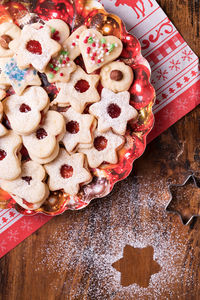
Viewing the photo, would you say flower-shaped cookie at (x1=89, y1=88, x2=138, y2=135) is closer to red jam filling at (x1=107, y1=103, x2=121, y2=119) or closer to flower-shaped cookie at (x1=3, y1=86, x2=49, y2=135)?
red jam filling at (x1=107, y1=103, x2=121, y2=119)

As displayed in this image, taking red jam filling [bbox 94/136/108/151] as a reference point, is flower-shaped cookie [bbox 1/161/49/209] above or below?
above

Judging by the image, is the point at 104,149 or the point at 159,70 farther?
the point at 159,70

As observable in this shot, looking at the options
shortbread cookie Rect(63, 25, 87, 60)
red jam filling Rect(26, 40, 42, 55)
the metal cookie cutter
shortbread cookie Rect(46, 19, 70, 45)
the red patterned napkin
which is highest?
red jam filling Rect(26, 40, 42, 55)

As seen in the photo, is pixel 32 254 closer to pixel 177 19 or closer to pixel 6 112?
pixel 6 112

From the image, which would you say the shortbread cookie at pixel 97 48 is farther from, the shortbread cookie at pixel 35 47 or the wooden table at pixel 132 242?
the wooden table at pixel 132 242

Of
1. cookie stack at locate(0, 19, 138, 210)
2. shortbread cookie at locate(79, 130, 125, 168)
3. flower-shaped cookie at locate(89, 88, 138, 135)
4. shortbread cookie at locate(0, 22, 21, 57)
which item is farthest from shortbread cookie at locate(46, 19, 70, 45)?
shortbread cookie at locate(79, 130, 125, 168)

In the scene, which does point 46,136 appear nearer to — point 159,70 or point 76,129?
point 76,129

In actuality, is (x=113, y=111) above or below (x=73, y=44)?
below

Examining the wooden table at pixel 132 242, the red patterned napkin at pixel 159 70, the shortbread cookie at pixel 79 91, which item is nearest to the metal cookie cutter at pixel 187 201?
the wooden table at pixel 132 242

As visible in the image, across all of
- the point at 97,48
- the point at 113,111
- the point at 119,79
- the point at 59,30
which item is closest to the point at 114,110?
the point at 113,111
